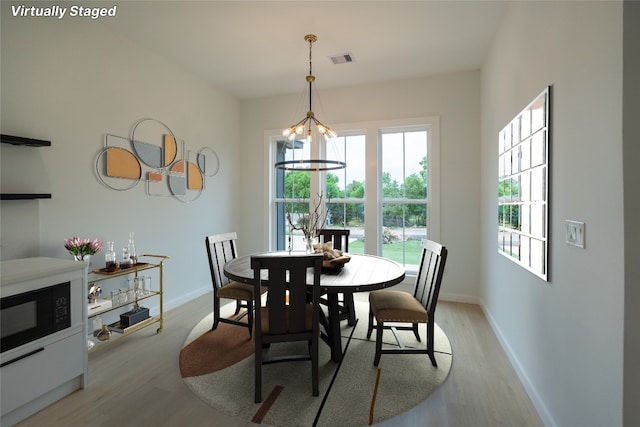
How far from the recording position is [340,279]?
2230mm

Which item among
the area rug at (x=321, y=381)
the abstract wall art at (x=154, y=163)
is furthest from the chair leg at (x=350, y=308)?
the abstract wall art at (x=154, y=163)

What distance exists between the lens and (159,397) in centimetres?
199

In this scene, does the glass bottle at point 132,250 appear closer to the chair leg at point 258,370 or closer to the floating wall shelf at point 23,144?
the floating wall shelf at point 23,144

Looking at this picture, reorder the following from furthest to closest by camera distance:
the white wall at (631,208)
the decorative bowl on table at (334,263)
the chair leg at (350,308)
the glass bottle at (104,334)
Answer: the chair leg at (350,308) → the glass bottle at (104,334) → the decorative bowl on table at (334,263) → the white wall at (631,208)

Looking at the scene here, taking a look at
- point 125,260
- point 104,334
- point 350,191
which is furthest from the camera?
point 350,191

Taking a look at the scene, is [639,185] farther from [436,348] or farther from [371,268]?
[436,348]

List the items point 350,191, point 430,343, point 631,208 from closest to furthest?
point 631,208
point 430,343
point 350,191

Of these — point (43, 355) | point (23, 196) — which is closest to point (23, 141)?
point (23, 196)

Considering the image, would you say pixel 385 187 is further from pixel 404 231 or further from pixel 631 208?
pixel 631 208

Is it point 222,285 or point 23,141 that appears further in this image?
point 222,285

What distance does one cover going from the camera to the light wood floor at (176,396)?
1778 millimetres

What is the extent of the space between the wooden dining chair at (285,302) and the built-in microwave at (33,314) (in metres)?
1.27

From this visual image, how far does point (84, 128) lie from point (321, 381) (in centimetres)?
292

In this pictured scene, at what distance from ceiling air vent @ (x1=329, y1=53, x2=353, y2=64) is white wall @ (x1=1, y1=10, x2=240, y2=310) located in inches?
73.4
